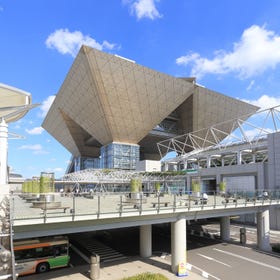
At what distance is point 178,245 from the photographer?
17172 mm

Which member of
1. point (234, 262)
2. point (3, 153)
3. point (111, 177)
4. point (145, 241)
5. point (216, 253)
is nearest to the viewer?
point (3, 153)

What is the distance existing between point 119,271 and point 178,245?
13.5 feet

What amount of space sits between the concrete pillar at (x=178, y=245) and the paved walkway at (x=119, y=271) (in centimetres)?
76

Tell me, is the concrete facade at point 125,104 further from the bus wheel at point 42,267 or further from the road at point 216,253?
the bus wheel at point 42,267

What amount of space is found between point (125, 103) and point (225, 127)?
3357 centimetres

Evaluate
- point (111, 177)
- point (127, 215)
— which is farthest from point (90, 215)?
point (111, 177)

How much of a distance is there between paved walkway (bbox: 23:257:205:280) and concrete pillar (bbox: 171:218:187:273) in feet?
2.49

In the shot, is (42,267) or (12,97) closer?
(42,267)

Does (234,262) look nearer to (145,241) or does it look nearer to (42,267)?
(145,241)

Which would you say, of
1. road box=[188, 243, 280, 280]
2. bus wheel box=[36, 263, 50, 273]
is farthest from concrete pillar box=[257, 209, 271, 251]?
bus wheel box=[36, 263, 50, 273]

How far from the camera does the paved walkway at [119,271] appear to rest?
15.7 m

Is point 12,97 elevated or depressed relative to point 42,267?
elevated

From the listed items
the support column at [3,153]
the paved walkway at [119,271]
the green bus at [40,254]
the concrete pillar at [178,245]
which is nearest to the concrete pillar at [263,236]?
the paved walkway at [119,271]

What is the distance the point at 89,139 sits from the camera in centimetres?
7644
